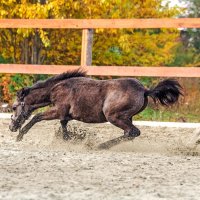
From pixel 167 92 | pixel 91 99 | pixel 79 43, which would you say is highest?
pixel 167 92

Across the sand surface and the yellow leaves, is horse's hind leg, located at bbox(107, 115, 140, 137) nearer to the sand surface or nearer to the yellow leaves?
the sand surface

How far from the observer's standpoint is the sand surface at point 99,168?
538cm

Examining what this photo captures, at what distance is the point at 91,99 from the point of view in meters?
8.99

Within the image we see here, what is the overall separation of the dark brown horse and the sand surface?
0.90 feet

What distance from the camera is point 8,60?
639 inches

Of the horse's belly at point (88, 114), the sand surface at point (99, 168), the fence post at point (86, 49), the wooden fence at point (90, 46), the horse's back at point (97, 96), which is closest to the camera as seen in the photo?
the sand surface at point (99, 168)

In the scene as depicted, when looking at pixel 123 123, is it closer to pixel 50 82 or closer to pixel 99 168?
pixel 50 82

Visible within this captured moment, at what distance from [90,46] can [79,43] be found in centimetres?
359

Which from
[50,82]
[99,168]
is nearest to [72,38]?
[50,82]

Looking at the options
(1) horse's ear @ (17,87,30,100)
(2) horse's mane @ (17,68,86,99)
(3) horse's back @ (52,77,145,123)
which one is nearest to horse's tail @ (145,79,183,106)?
(3) horse's back @ (52,77,145,123)

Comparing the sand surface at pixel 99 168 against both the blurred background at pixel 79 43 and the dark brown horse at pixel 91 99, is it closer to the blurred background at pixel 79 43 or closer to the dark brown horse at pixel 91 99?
the dark brown horse at pixel 91 99

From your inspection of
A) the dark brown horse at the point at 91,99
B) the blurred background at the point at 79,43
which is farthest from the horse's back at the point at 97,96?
the blurred background at the point at 79,43

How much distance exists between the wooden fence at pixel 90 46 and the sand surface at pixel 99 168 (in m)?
1.05

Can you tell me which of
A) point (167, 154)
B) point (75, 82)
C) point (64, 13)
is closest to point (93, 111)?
point (75, 82)
